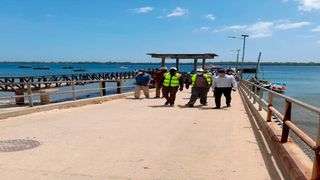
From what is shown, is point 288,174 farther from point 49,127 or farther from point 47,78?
point 47,78

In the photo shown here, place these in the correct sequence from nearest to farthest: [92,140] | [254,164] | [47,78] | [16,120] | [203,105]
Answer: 1. [254,164]
2. [92,140]
3. [16,120]
4. [203,105]
5. [47,78]

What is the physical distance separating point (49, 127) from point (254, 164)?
17.4ft

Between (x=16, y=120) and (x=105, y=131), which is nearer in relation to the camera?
(x=105, y=131)

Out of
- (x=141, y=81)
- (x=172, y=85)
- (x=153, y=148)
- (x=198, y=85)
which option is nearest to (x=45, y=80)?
(x=141, y=81)

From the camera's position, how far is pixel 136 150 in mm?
6680

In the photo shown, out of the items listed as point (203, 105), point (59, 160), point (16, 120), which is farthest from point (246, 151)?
point (203, 105)

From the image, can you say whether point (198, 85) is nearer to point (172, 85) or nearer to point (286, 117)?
point (172, 85)

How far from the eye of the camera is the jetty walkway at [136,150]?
210 inches

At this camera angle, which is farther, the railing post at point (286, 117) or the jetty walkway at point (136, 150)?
the railing post at point (286, 117)

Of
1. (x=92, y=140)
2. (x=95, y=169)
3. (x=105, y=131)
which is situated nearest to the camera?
(x=95, y=169)

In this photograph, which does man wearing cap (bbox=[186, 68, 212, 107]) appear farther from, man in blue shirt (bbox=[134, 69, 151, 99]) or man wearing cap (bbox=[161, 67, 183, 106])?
man in blue shirt (bbox=[134, 69, 151, 99])

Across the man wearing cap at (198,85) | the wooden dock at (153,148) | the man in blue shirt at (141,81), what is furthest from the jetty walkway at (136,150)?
the man in blue shirt at (141,81)

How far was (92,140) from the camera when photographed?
752cm

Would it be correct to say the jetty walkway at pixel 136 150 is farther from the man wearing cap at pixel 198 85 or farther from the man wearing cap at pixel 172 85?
the man wearing cap at pixel 172 85
